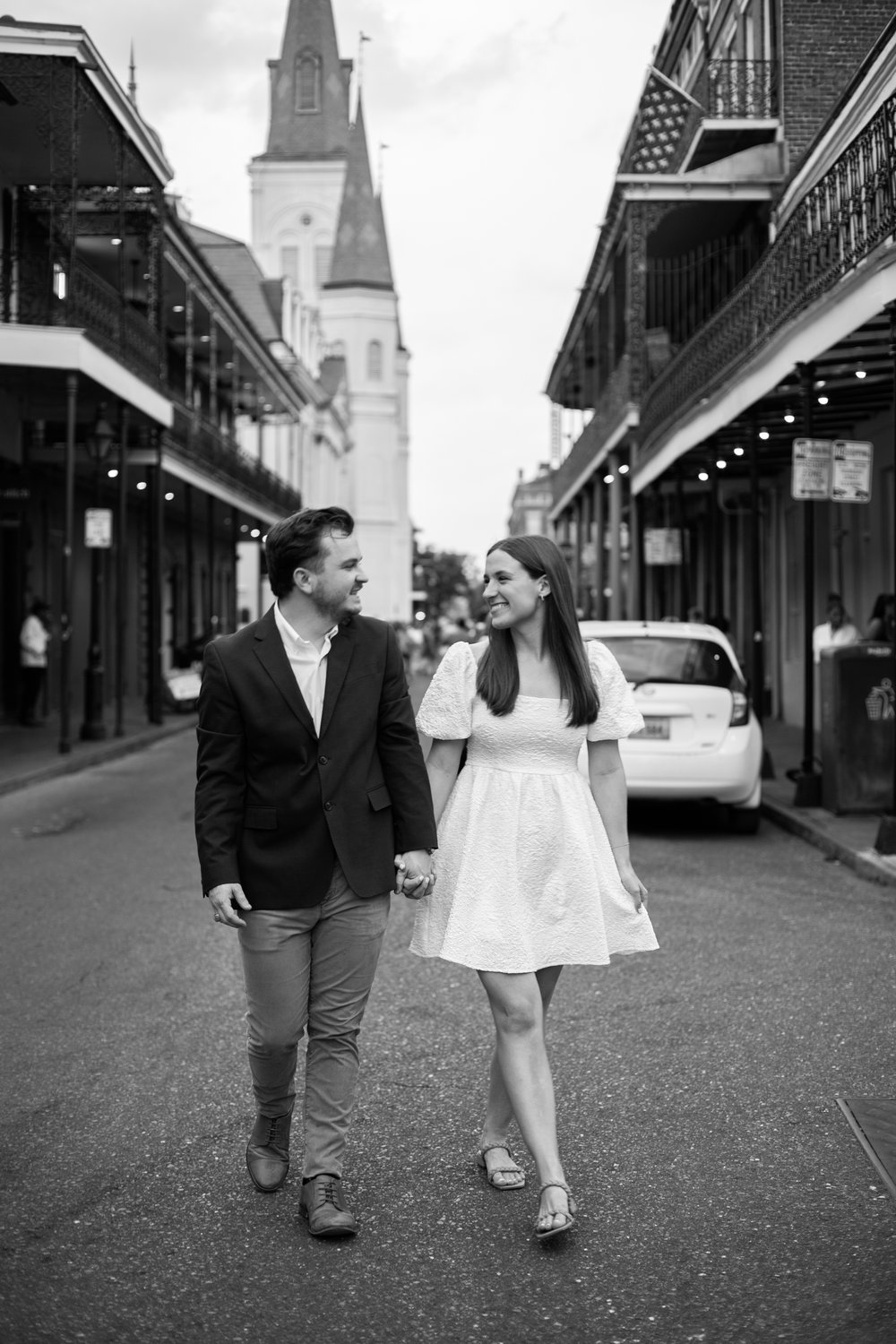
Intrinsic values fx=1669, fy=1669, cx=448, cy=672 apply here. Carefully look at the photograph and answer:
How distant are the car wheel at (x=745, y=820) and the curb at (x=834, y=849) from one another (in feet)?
1.02

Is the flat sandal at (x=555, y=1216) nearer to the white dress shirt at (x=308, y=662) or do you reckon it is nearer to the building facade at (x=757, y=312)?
the white dress shirt at (x=308, y=662)

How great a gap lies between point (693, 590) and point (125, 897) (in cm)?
2661

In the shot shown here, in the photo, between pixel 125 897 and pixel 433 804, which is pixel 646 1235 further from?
pixel 125 897

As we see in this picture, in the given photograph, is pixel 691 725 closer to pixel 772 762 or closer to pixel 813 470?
pixel 813 470

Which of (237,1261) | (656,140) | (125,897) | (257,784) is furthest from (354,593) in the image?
(656,140)

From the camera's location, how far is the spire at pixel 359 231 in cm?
9800

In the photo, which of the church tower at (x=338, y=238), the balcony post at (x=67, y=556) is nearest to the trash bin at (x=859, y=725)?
the balcony post at (x=67, y=556)

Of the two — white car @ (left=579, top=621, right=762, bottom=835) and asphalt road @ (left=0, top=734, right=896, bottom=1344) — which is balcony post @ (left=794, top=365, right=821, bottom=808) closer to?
white car @ (left=579, top=621, right=762, bottom=835)

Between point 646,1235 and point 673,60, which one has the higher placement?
point 673,60

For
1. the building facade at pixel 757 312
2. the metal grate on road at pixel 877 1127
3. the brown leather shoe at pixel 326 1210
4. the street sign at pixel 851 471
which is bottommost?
the metal grate on road at pixel 877 1127

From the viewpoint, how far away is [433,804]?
171 inches

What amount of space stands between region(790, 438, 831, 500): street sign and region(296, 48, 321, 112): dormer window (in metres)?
93.7

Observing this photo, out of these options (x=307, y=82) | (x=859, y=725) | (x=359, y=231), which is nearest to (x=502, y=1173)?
(x=859, y=725)

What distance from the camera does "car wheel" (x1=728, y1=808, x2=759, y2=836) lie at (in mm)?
12594
